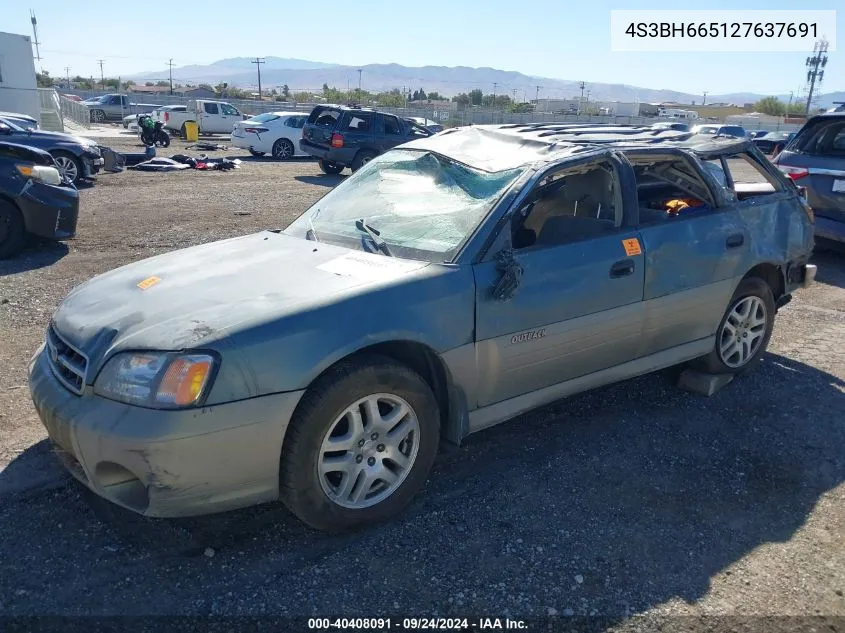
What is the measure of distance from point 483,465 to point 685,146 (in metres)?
2.52

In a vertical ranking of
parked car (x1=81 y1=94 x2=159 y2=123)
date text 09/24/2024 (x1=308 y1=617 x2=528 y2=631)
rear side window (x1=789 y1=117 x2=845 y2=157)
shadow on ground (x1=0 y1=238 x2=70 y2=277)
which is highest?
parked car (x1=81 y1=94 x2=159 y2=123)

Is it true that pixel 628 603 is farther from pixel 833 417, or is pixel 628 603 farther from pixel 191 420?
pixel 833 417

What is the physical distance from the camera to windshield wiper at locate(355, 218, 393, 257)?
3563 mm

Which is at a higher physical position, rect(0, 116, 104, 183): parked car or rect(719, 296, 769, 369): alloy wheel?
rect(0, 116, 104, 183): parked car

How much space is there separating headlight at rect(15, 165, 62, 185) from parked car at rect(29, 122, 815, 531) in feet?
16.2

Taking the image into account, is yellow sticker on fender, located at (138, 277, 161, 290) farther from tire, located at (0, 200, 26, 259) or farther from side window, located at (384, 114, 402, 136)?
side window, located at (384, 114, 402, 136)

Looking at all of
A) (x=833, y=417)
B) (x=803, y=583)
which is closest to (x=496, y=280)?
(x=803, y=583)

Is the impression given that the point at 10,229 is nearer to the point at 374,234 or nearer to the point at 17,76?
the point at 374,234

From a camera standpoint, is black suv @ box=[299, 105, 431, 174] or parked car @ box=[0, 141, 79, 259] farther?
black suv @ box=[299, 105, 431, 174]

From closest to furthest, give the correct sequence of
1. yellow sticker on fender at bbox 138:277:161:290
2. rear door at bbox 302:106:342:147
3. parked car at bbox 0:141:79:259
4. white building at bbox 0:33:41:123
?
yellow sticker on fender at bbox 138:277:161:290 < parked car at bbox 0:141:79:259 < rear door at bbox 302:106:342:147 < white building at bbox 0:33:41:123

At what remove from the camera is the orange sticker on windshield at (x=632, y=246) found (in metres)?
3.90

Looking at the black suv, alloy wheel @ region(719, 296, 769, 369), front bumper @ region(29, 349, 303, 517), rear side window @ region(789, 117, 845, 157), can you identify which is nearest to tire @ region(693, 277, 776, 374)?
alloy wheel @ region(719, 296, 769, 369)

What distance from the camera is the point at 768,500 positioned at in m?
3.48

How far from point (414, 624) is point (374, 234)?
1.96m
